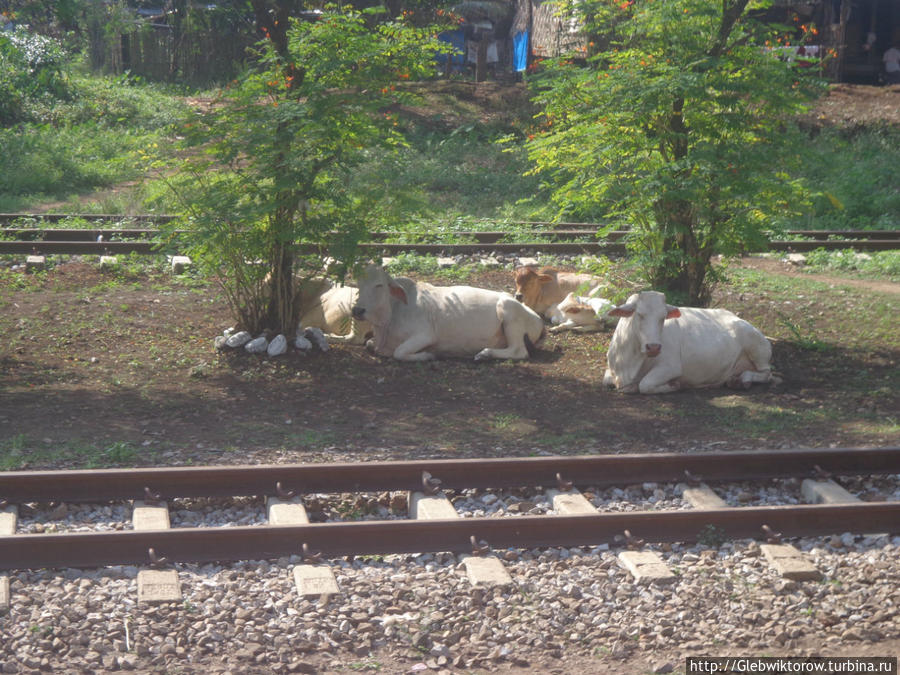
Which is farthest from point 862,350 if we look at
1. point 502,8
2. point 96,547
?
point 502,8

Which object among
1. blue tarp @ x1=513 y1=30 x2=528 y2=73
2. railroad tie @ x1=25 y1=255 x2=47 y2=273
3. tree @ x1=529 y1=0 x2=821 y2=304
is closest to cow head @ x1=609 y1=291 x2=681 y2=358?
tree @ x1=529 y1=0 x2=821 y2=304

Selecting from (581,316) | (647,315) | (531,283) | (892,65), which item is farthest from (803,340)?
(892,65)

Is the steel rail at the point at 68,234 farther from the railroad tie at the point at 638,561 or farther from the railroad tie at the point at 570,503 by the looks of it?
the railroad tie at the point at 638,561

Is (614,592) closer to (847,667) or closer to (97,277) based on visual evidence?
(847,667)

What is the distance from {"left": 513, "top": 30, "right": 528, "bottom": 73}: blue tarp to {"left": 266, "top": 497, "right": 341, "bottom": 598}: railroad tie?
27083 millimetres

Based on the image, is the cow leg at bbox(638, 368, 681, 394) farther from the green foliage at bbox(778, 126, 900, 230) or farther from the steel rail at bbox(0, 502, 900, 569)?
the green foliage at bbox(778, 126, 900, 230)

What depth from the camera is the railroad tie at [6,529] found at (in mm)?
4562

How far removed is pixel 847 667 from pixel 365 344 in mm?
6638

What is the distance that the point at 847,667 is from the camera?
168 inches

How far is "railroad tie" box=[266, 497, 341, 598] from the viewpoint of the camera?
15.8 feet

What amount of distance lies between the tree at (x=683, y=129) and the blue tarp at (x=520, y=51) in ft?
70.3

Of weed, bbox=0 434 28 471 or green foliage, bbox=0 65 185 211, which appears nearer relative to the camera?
weed, bbox=0 434 28 471

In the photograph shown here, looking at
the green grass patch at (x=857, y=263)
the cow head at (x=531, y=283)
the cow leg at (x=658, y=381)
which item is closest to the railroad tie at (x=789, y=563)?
the cow leg at (x=658, y=381)

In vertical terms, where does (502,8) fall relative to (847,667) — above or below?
above
